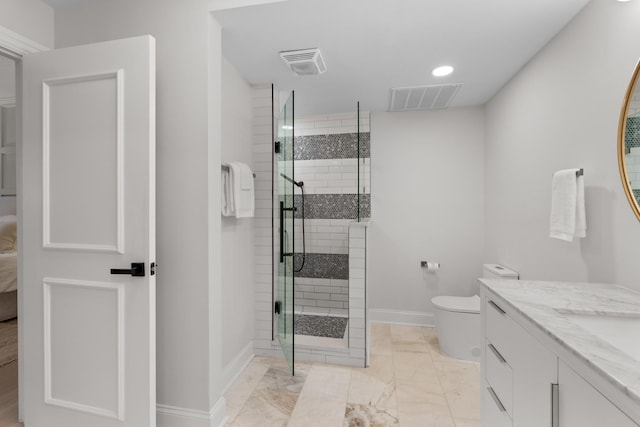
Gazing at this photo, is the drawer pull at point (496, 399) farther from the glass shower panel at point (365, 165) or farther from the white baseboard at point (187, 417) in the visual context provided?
the glass shower panel at point (365, 165)

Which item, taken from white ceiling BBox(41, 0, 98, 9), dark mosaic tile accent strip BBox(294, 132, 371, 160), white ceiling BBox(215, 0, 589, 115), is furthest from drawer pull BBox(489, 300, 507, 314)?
white ceiling BBox(41, 0, 98, 9)

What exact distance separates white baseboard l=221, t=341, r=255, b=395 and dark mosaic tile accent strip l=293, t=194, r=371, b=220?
147 cm

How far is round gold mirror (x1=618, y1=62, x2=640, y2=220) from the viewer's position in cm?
132

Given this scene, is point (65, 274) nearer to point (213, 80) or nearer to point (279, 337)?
point (213, 80)

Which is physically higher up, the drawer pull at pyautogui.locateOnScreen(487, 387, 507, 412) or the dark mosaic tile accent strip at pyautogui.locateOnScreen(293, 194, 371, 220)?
the dark mosaic tile accent strip at pyautogui.locateOnScreen(293, 194, 371, 220)

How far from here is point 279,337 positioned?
243 cm

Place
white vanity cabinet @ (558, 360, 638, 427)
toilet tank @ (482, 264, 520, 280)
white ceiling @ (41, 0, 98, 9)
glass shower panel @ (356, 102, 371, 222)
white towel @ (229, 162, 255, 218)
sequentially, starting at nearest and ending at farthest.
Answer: white vanity cabinet @ (558, 360, 638, 427) < white ceiling @ (41, 0, 98, 9) < white towel @ (229, 162, 255, 218) < toilet tank @ (482, 264, 520, 280) < glass shower panel @ (356, 102, 371, 222)

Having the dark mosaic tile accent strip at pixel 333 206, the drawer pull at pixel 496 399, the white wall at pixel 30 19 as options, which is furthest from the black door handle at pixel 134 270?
the dark mosaic tile accent strip at pixel 333 206

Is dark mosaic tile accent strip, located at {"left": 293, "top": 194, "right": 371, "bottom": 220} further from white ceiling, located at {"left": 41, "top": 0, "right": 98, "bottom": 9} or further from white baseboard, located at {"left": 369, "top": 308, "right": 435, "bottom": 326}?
white ceiling, located at {"left": 41, "top": 0, "right": 98, "bottom": 9}

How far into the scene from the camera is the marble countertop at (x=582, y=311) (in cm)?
67

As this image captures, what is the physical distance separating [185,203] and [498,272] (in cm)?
247

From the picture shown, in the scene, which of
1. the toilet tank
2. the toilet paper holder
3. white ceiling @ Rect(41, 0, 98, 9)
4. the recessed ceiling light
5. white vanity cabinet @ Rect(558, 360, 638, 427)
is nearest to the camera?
white vanity cabinet @ Rect(558, 360, 638, 427)

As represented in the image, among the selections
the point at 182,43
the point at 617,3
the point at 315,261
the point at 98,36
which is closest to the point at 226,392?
the point at 315,261

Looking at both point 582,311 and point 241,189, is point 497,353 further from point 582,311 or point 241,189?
point 241,189
